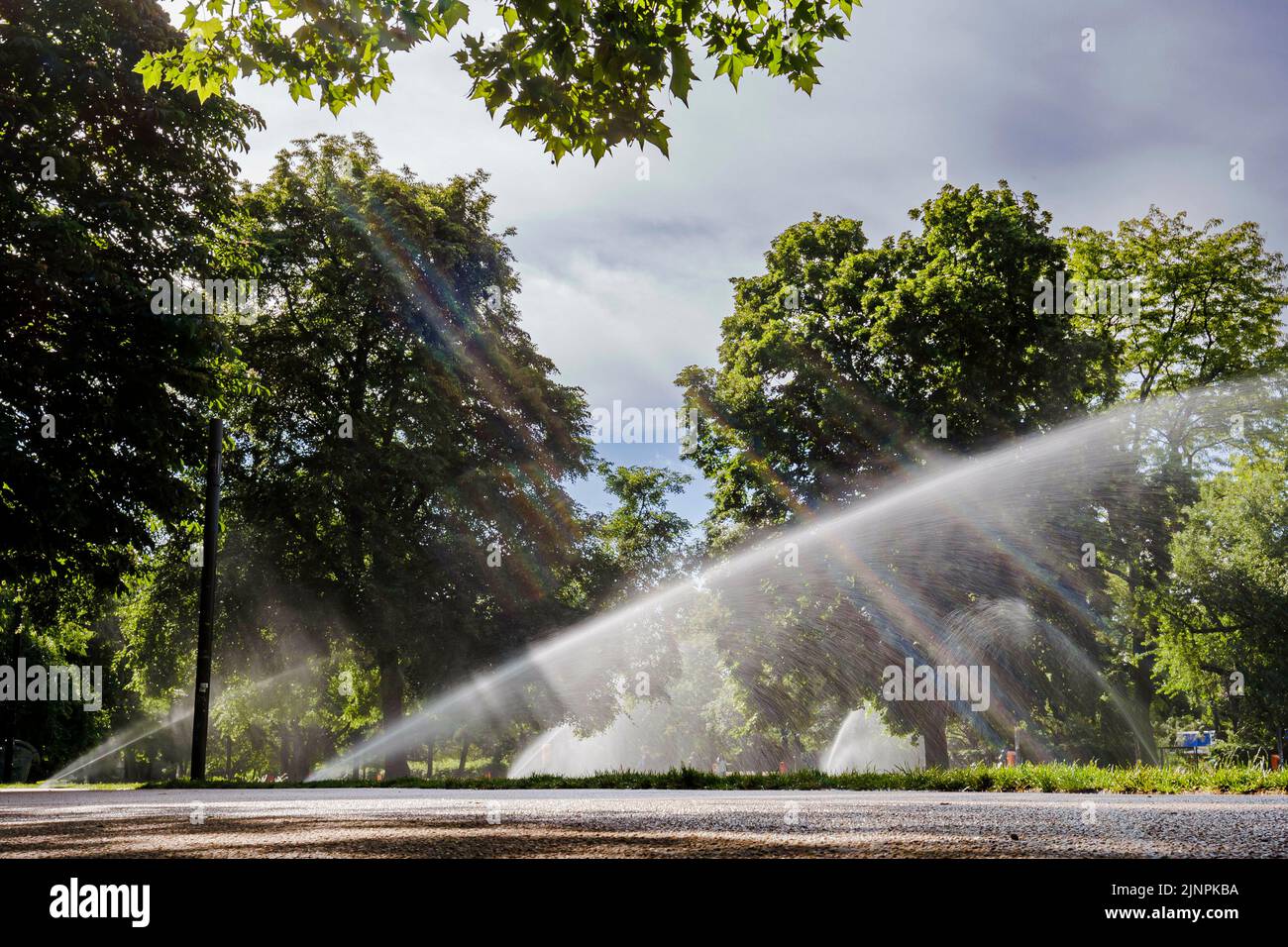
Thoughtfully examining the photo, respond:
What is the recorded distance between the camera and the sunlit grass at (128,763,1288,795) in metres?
10.2

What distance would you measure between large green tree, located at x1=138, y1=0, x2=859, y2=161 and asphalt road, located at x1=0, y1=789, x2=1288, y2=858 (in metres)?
4.24

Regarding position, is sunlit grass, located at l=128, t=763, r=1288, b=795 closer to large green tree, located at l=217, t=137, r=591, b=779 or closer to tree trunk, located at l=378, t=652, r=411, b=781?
large green tree, located at l=217, t=137, r=591, b=779

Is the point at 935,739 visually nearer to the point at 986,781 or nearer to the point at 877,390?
the point at 877,390

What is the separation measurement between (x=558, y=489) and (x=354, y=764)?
16.4 metres

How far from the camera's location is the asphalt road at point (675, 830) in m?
3.98

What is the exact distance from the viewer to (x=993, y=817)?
591 cm

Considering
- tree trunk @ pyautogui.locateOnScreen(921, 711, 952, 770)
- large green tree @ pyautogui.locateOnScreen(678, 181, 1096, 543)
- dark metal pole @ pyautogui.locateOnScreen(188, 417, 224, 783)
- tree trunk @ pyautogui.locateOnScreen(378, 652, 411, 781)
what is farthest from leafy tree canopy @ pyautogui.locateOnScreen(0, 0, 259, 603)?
tree trunk @ pyautogui.locateOnScreen(921, 711, 952, 770)

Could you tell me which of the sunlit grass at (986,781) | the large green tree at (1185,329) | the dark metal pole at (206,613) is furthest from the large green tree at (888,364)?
the dark metal pole at (206,613)

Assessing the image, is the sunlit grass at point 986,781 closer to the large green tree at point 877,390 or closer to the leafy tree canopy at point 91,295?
the leafy tree canopy at point 91,295

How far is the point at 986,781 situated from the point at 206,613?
13027mm

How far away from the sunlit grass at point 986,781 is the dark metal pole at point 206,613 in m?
5.71

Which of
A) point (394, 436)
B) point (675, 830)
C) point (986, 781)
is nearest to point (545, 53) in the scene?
point (675, 830)

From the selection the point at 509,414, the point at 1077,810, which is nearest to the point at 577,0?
the point at 1077,810

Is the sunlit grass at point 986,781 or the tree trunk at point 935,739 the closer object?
the sunlit grass at point 986,781
